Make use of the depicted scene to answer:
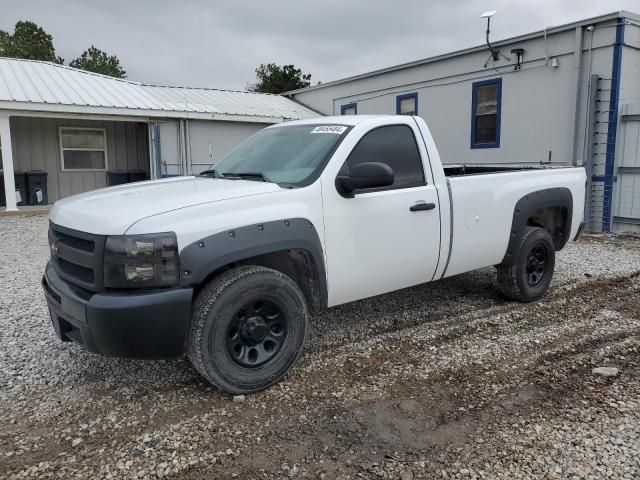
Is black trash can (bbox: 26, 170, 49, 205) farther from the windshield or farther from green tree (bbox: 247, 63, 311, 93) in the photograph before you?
green tree (bbox: 247, 63, 311, 93)

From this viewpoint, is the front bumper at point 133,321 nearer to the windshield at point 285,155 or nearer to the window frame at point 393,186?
the windshield at point 285,155

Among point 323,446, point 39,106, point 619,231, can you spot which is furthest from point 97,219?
point 39,106

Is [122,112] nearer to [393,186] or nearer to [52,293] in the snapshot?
[52,293]

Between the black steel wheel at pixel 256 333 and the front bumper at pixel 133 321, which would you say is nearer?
the front bumper at pixel 133 321

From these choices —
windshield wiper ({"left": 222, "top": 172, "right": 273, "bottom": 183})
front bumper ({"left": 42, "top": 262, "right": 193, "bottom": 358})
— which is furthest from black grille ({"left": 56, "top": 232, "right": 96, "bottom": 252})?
windshield wiper ({"left": 222, "top": 172, "right": 273, "bottom": 183})

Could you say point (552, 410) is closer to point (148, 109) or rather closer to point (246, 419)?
point (246, 419)

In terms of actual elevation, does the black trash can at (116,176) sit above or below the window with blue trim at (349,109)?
below

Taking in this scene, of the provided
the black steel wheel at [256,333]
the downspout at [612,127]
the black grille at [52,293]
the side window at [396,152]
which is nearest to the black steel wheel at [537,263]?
the side window at [396,152]

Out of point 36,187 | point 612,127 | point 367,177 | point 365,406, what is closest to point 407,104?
point 612,127

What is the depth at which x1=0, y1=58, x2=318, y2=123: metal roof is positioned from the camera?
13.4 m

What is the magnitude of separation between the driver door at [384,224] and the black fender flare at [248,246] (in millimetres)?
145

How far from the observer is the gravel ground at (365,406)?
9.09 ft

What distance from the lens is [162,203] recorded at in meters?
3.29

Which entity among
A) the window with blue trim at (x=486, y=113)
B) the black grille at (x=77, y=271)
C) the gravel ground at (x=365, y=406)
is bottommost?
the gravel ground at (x=365, y=406)
